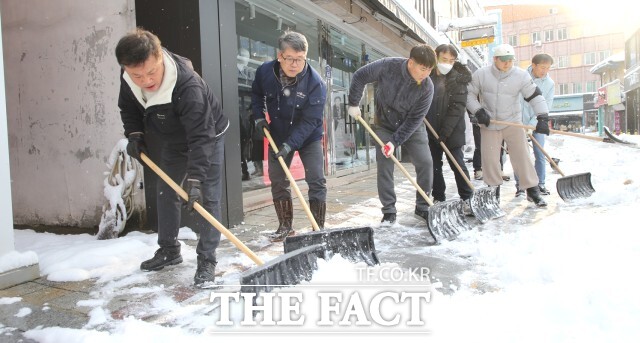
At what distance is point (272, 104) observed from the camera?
401cm

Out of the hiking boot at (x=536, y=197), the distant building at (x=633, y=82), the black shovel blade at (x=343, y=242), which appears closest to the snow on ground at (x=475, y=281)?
the black shovel blade at (x=343, y=242)

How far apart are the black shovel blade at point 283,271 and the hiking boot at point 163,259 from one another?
1128mm

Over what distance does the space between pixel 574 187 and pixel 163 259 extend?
4800mm

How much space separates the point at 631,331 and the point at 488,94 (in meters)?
3.81

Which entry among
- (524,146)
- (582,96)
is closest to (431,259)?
(524,146)

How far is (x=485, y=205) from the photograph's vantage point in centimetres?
477

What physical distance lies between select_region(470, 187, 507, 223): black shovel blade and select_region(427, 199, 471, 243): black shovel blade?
345 millimetres

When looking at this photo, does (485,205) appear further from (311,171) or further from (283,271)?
(283,271)

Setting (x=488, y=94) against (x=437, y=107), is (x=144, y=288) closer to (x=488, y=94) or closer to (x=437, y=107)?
(x=437, y=107)

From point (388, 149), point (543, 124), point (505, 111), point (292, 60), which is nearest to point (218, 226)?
point (292, 60)

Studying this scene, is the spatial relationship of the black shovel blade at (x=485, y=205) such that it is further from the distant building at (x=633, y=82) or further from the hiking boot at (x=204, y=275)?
the distant building at (x=633, y=82)

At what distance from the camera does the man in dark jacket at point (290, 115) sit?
375 centimetres

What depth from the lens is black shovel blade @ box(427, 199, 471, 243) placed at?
12.4 ft

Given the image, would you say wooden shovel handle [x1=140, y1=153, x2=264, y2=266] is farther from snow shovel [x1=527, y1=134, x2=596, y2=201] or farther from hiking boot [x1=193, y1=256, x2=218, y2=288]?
snow shovel [x1=527, y1=134, x2=596, y2=201]
